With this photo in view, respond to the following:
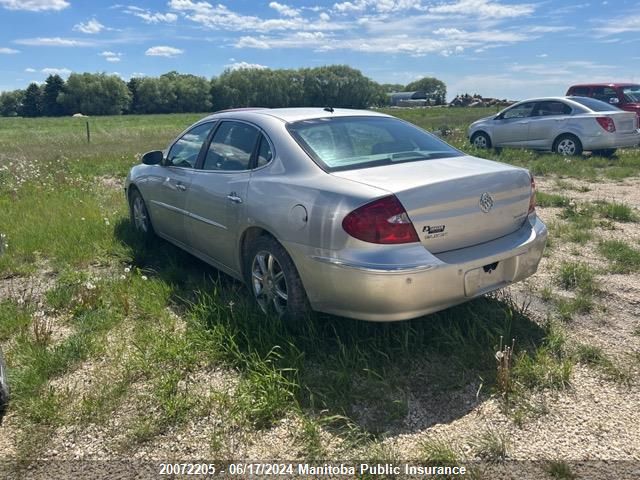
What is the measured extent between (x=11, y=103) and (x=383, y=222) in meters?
89.0

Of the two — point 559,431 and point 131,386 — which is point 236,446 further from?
point 559,431

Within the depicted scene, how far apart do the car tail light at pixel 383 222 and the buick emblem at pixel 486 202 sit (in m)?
0.56

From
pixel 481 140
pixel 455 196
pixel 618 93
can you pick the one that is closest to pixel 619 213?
pixel 455 196

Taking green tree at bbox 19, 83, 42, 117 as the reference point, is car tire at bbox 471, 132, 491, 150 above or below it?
below

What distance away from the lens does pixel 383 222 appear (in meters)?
2.94

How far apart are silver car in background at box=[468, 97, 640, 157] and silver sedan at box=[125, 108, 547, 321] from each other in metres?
9.09

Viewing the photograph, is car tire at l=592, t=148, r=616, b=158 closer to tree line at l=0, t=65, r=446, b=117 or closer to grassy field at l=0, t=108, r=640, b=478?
grassy field at l=0, t=108, r=640, b=478

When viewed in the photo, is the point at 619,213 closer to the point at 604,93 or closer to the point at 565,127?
the point at 565,127

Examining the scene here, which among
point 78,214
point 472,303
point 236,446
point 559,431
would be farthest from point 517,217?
point 78,214

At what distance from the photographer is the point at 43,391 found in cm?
304

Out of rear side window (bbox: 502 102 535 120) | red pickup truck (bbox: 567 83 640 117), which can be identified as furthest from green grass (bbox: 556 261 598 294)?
red pickup truck (bbox: 567 83 640 117)

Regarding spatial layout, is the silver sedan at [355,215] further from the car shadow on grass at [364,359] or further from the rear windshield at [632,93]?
the rear windshield at [632,93]

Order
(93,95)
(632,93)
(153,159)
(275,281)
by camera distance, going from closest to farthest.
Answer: (275,281), (153,159), (632,93), (93,95)

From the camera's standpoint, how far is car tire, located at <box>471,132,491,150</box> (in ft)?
45.3
